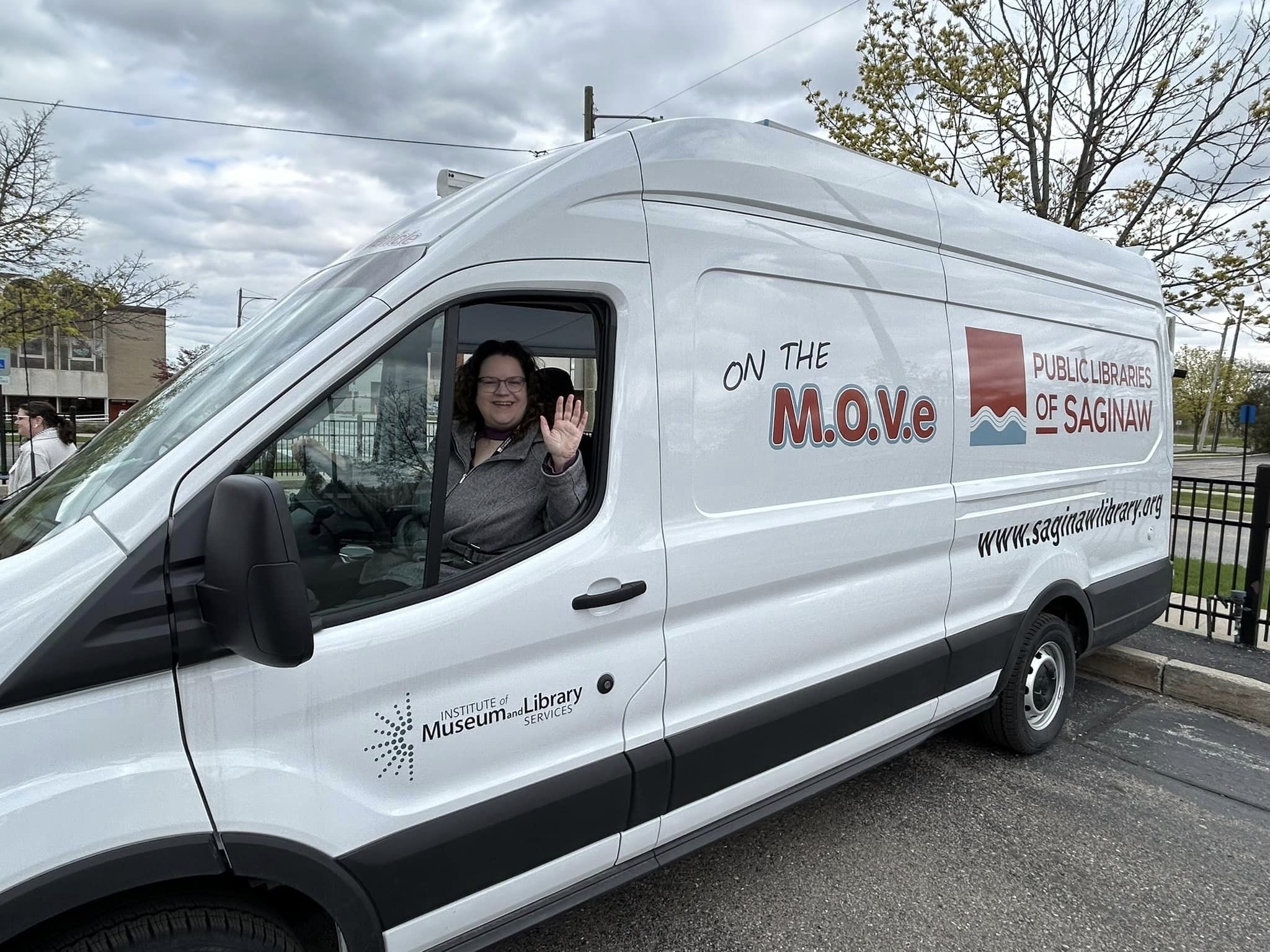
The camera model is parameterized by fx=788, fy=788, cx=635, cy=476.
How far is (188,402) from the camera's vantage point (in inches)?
75.1

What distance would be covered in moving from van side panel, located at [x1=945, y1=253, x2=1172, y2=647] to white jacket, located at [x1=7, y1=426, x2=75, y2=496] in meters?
6.97

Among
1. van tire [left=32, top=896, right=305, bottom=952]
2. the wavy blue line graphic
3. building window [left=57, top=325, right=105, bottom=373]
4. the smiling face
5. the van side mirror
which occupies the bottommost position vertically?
van tire [left=32, top=896, right=305, bottom=952]

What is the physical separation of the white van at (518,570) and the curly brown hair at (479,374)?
3 cm

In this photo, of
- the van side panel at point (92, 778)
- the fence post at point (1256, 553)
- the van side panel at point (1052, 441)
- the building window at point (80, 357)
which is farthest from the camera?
the building window at point (80, 357)

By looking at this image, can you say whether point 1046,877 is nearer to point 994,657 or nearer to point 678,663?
point 994,657

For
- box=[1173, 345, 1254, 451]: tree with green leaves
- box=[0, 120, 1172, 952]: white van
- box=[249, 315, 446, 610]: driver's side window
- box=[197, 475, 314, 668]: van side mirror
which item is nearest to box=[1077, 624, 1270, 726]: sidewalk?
box=[0, 120, 1172, 952]: white van

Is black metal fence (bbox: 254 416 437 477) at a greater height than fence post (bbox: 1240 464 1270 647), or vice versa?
black metal fence (bbox: 254 416 437 477)

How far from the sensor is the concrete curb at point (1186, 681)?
4500 mm

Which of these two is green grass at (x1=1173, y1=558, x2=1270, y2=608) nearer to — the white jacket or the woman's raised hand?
the woman's raised hand

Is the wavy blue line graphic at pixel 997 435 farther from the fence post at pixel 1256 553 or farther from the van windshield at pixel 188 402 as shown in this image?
the fence post at pixel 1256 553

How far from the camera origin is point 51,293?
12625 millimetres

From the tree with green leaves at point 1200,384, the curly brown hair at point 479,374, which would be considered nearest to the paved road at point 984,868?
the curly brown hair at point 479,374

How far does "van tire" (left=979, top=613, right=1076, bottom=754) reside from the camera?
12.1ft

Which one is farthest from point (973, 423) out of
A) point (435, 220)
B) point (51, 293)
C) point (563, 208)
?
point (51, 293)
